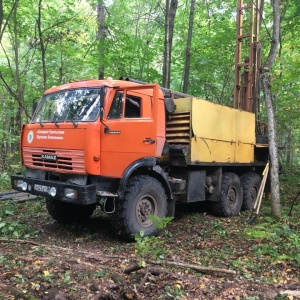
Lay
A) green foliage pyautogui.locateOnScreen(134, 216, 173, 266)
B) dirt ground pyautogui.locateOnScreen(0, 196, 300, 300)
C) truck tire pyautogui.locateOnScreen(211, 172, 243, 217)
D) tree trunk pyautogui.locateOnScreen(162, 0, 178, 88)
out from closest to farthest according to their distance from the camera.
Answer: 1. dirt ground pyautogui.locateOnScreen(0, 196, 300, 300)
2. green foliage pyautogui.locateOnScreen(134, 216, 173, 266)
3. truck tire pyautogui.locateOnScreen(211, 172, 243, 217)
4. tree trunk pyautogui.locateOnScreen(162, 0, 178, 88)

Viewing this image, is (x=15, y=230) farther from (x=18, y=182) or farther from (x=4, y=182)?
(x=4, y=182)

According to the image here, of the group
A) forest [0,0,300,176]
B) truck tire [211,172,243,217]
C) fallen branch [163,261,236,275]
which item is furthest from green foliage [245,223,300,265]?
forest [0,0,300,176]

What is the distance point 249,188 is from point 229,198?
3.12 ft

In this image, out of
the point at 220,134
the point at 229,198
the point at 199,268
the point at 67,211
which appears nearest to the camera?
the point at 199,268

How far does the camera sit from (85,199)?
529 centimetres

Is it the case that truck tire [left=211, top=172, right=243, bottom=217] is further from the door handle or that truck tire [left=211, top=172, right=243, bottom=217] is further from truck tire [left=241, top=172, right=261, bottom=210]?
the door handle

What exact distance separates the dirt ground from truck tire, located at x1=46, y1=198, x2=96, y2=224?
22 cm

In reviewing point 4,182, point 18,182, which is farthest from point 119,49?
point 18,182

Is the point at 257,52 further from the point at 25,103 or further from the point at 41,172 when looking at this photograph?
the point at 25,103

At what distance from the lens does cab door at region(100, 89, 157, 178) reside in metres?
5.71

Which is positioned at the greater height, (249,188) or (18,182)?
(18,182)

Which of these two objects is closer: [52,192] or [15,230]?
[52,192]

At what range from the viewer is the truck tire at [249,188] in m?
9.17

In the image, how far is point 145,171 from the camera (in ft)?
20.4
